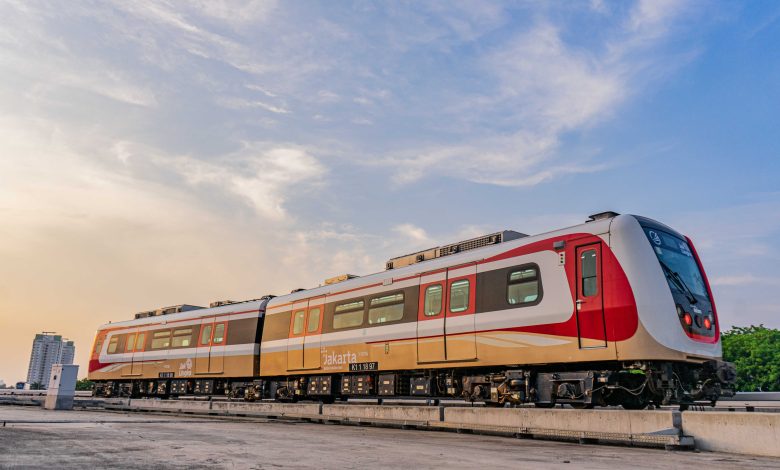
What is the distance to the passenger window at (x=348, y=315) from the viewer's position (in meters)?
18.1

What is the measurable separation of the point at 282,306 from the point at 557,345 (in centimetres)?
1187

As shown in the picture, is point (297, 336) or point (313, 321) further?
point (297, 336)

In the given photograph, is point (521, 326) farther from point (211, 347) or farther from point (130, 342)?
point (130, 342)

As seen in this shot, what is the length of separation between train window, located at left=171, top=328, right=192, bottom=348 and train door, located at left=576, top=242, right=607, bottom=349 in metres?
19.2

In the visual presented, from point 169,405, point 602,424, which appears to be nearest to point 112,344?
point 169,405

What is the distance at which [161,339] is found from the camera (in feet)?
92.6

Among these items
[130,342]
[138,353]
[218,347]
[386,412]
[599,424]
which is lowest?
[386,412]

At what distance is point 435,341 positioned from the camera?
15.3 metres

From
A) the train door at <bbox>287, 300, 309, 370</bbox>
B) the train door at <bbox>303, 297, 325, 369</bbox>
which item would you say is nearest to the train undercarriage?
the train door at <bbox>303, 297, 325, 369</bbox>

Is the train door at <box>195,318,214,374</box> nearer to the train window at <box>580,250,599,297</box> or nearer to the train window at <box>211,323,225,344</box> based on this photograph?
the train window at <box>211,323,225,344</box>

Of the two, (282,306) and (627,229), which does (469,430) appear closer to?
(627,229)

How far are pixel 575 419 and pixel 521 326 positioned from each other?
2559 mm

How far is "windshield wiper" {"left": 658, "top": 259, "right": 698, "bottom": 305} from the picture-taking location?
39.2ft

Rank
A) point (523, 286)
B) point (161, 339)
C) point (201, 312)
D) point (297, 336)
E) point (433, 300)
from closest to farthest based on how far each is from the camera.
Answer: point (523, 286)
point (433, 300)
point (297, 336)
point (201, 312)
point (161, 339)
